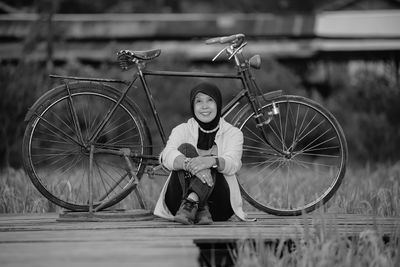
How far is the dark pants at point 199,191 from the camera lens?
3537mm

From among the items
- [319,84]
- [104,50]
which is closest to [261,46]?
[319,84]

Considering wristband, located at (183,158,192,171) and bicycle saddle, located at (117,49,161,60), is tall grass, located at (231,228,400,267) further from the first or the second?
bicycle saddle, located at (117,49,161,60)

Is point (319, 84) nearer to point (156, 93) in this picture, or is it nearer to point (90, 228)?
point (156, 93)

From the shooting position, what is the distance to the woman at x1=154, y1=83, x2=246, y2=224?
3.53m

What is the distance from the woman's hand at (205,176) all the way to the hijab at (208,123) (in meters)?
0.29

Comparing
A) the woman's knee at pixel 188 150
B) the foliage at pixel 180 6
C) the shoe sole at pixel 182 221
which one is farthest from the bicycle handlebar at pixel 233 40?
the foliage at pixel 180 6

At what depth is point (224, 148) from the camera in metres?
3.74

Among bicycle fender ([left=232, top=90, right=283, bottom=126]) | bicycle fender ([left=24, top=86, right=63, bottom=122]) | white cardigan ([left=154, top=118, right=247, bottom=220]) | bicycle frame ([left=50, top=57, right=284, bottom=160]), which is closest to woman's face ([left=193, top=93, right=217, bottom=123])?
Result: white cardigan ([left=154, top=118, right=247, bottom=220])

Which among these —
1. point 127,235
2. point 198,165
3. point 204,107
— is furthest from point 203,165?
point 127,235

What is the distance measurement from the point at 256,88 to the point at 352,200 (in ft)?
3.98

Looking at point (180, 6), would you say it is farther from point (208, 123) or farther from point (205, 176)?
point (205, 176)

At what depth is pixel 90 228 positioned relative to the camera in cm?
340

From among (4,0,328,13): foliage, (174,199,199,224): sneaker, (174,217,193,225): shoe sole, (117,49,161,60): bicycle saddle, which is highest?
(4,0,328,13): foliage

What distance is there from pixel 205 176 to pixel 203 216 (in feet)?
0.74
